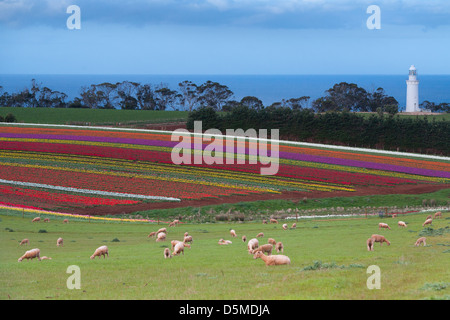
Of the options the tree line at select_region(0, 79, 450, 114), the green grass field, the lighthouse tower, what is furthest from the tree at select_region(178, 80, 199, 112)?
the green grass field

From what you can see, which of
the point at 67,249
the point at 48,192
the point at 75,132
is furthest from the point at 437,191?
the point at 75,132

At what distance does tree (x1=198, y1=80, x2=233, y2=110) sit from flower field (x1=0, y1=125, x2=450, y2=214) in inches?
2473

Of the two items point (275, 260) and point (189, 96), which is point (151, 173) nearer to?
point (275, 260)

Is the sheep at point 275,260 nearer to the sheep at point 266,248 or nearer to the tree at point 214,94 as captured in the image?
the sheep at point 266,248

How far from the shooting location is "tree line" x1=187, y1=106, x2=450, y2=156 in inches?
3260

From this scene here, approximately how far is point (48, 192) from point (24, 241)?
875 inches

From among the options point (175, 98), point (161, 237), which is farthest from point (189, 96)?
point (161, 237)

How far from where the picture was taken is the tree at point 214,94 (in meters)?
148

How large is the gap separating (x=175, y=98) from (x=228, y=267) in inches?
5155

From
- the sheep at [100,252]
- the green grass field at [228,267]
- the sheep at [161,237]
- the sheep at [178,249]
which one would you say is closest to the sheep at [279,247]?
the green grass field at [228,267]

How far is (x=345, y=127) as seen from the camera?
89750mm

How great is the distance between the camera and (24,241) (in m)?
27.9

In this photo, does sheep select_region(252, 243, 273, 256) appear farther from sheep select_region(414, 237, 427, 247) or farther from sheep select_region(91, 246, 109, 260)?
sheep select_region(414, 237, 427, 247)
